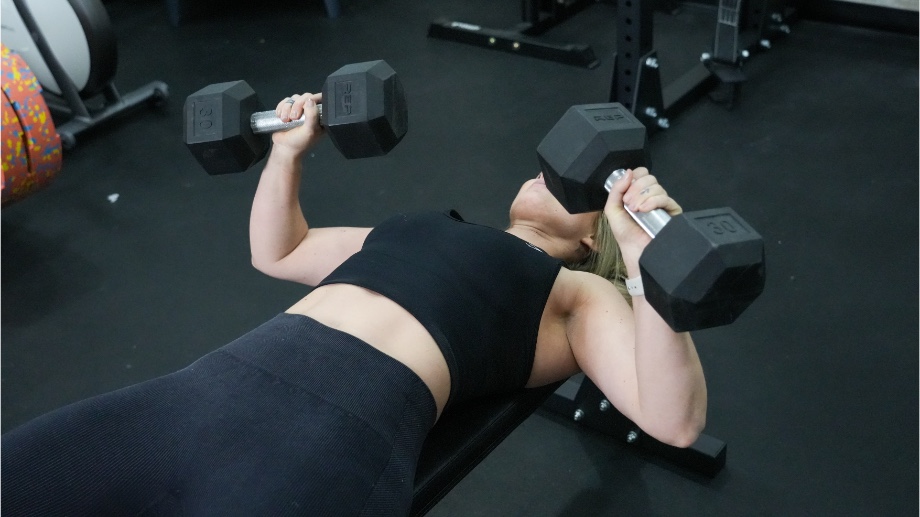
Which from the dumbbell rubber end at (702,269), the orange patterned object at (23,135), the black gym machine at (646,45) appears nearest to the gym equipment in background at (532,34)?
the black gym machine at (646,45)

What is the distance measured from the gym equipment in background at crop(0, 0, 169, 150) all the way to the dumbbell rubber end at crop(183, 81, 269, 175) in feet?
6.09

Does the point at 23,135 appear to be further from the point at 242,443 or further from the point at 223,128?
the point at 242,443

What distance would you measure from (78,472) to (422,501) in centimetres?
49

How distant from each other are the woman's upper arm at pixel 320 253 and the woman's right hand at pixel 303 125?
19 cm

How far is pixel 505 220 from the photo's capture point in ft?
9.13

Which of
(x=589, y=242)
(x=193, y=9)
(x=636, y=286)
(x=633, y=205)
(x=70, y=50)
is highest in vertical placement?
(x=633, y=205)

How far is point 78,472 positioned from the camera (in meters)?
1.22

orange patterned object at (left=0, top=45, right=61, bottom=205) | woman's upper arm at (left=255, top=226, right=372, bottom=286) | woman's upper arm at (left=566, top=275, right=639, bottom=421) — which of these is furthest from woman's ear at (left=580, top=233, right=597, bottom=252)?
orange patterned object at (left=0, top=45, right=61, bottom=205)

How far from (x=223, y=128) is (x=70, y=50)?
205cm

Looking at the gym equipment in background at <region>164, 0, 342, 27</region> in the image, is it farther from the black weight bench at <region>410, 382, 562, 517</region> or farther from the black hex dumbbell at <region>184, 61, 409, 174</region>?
the black weight bench at <region>410, 382, 562, 517</region>

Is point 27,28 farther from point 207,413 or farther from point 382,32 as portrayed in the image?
point 207,413

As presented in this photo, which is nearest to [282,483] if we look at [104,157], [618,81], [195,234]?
[195,234]

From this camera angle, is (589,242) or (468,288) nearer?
(468,288)

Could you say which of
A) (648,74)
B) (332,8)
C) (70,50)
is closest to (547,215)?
(648,74)
